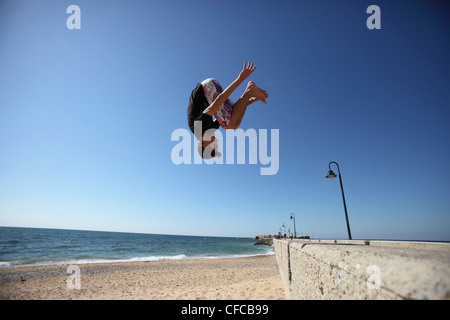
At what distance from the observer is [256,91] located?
2643 mm

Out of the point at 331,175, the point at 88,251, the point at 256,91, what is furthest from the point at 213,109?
the point at 88,251

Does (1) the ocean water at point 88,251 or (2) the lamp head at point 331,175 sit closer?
(2) the lamp head at point 331,175

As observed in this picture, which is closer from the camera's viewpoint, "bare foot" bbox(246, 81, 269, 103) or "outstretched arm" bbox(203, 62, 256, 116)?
"outstretched arm" bbox(203, 62, 256, 116)

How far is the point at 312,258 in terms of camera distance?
5.79 ft

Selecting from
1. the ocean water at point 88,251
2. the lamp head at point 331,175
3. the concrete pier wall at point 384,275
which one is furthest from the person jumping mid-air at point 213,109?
the ocean water at point 88,251

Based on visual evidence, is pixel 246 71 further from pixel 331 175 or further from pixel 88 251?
pixel 88 251

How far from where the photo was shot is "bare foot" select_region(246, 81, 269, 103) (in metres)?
2.61

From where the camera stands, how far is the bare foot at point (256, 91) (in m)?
2.61

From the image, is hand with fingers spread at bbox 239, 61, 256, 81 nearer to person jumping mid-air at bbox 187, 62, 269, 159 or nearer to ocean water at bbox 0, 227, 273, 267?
person jumping mid-air at bbox 187, 62, 269, 159

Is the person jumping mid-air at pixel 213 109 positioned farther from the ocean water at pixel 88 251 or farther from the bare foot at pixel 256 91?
the ocean water at pixel 88 251

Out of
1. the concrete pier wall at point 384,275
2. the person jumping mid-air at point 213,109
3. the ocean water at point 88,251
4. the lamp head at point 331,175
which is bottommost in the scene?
the ocean water at point 88,251

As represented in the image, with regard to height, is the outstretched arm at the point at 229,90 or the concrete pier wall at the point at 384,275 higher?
the outstretched arm at the point at 229,90

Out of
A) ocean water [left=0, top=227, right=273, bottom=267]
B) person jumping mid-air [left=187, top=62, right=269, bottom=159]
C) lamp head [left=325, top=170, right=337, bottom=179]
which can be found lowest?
ocean water [left=0, top=227, right=273, bottom=267]

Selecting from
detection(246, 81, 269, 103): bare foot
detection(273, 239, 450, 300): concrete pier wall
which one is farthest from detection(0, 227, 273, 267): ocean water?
detection(273, 239, 450, 300): concrete pier wall
